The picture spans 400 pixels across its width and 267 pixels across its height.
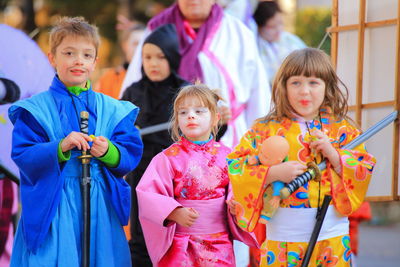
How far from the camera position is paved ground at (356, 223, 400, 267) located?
828 cm

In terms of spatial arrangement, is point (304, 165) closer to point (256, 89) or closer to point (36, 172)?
point (36, 172)

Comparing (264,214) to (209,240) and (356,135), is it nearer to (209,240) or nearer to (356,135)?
(209,240)

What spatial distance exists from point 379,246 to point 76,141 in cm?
676

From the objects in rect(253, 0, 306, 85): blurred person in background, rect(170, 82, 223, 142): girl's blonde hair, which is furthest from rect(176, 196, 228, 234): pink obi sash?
rect(253, 0, 306, 85): blurred person in background

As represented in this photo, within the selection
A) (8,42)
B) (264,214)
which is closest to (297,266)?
(264,214)

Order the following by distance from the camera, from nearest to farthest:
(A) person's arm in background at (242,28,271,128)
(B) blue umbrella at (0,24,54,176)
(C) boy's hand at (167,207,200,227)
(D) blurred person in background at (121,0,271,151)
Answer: (C) boy's hand at (167,207,200,227) → (B) blue umbrella at (0,24,54,176) → (D) blurred person in background at (121,0,271,151) → (A) person's arm in background at (242,28,271,128)

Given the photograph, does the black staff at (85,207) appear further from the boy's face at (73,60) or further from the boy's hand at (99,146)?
the boy's face at (73,60)

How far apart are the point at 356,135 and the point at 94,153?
135cm

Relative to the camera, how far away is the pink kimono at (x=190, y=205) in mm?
3795

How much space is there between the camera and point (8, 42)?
4.88 m

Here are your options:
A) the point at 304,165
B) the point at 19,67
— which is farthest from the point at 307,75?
the point at 19,67

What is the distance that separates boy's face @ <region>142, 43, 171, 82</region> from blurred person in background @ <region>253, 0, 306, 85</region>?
2.10 metres

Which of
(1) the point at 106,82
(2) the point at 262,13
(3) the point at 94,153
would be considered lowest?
(3) the point at 94,153

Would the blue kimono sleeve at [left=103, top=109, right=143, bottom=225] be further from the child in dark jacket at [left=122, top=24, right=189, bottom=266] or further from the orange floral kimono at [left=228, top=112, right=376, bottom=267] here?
the child in dark jacket at [left=122, top=24, right=189, bottom=266]
